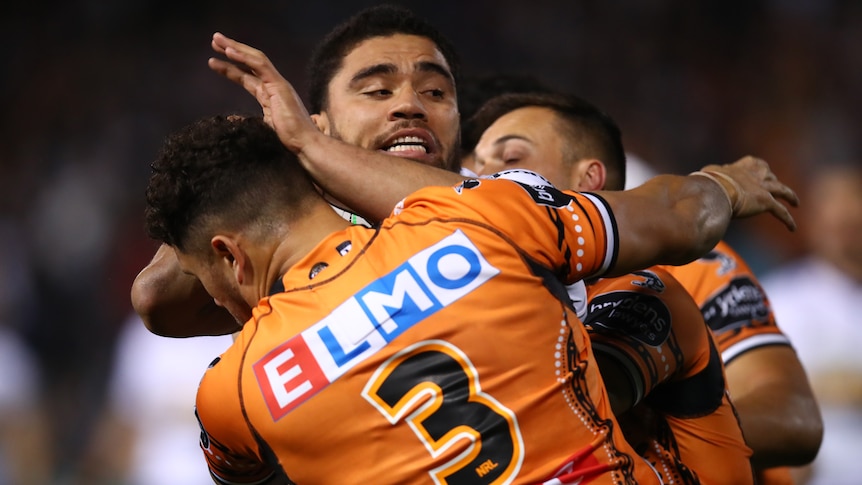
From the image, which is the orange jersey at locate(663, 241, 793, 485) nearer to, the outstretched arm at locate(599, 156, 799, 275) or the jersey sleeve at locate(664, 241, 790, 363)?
the jersey sleeve at locate(664, 241, 790, 363)

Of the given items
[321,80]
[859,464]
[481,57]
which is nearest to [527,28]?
[481,57]

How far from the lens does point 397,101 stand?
3.36 metres

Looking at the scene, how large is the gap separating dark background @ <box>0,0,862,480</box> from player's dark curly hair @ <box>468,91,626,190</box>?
369 centimetres

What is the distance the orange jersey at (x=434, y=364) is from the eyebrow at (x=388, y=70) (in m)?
1.07

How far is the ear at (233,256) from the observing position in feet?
8.54

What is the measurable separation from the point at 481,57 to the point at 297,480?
707cm

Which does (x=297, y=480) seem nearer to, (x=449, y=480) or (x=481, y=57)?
(x=449, y=480)

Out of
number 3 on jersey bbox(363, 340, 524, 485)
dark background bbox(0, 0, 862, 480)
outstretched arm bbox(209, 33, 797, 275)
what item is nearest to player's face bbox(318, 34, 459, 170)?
outstretched arm bbox(209, 33, 797, 275)

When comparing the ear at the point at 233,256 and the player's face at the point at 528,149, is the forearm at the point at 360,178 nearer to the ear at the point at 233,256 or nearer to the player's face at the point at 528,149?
the ear at the point at 233,256

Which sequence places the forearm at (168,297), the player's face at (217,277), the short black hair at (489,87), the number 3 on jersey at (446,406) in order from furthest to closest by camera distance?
the short black hair at (489,87)
the forearm at (168,297)
the player's face at (217,277)
the number 3 on jersey at (446,406)

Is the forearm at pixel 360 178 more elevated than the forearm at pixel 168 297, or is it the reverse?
the forearm at pixel 168 297

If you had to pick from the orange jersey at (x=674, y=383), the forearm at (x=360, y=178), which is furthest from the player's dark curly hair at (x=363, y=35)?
the orange jersey at (x=674, y=383)

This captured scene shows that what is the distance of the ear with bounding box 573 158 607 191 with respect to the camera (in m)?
3.74

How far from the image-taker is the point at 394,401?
2.34 meters
